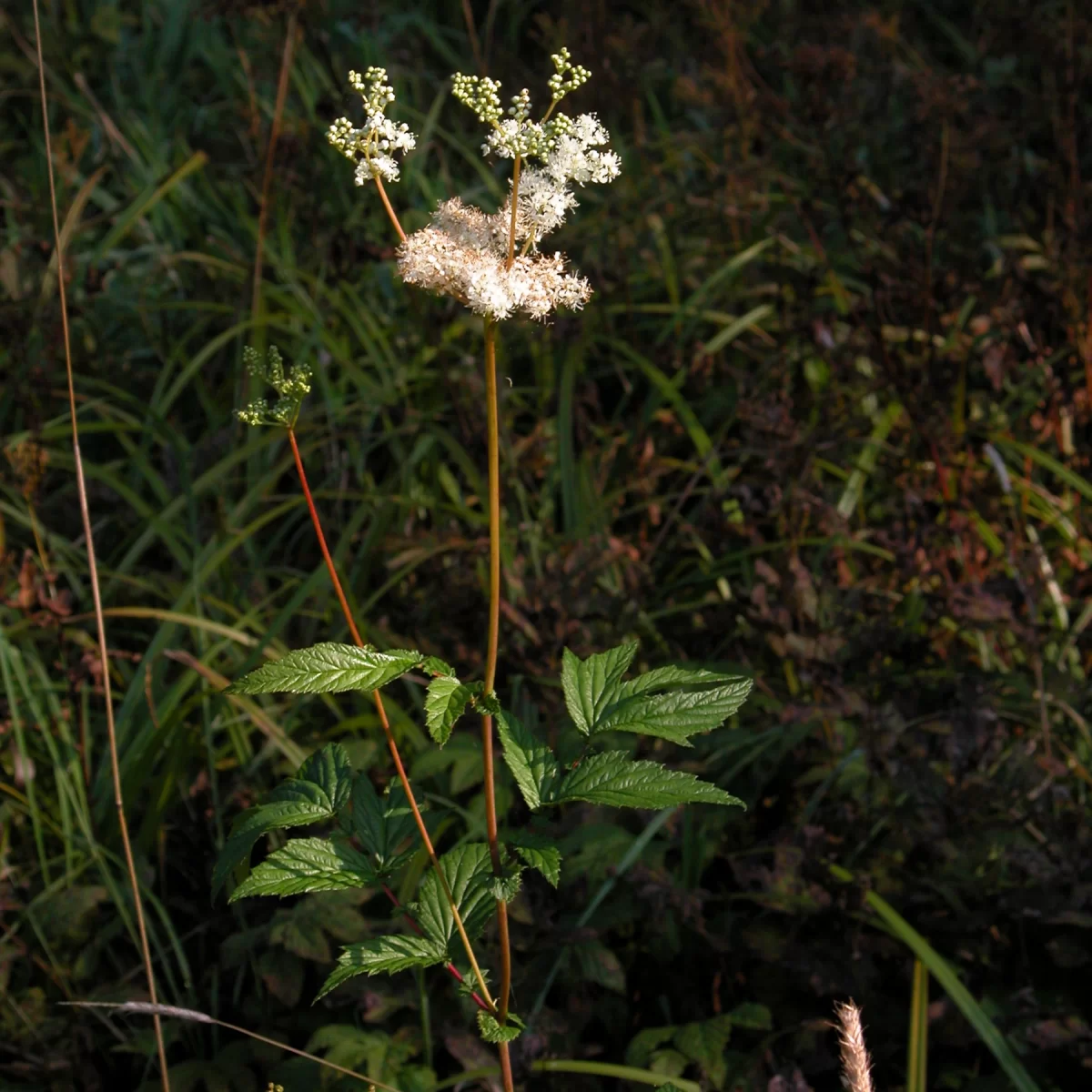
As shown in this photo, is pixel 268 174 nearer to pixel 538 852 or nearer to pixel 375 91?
pixel 375 91

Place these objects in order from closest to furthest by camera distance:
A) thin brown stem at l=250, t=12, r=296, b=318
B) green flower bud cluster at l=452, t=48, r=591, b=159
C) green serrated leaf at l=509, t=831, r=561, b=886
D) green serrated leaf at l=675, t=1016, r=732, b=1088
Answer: green flower bud cluster at l=452, t=48, r=591, b=159 < green serrated leaf at l=509, t=831, r=561, b=886 < green serrated leaf at l=675, t=1016, r=732, b=1088 < thin brown stem at l=250, t=12, r=296, b=318

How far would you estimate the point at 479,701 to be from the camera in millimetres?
1210

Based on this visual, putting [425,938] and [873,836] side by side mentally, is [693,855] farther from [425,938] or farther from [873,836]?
[425,938]

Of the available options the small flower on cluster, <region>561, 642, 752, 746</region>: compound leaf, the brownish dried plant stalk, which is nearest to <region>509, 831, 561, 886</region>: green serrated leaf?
<region>561, 642, 752, 746</region>: compound leaf

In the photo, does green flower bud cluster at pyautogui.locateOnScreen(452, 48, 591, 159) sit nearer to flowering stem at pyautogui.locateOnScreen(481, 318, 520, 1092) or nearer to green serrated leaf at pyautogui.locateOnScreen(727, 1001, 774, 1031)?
flowering stem at pyautogui.locateOnScreen(481, 318, 520, 1092)

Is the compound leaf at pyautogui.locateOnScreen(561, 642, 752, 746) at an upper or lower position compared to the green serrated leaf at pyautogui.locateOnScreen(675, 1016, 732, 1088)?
upper

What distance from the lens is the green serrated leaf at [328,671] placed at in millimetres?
1146

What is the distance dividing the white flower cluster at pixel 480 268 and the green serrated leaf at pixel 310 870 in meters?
0.60

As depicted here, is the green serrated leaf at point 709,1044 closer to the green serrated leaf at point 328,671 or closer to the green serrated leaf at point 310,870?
the green serrated leaf at point 310,870

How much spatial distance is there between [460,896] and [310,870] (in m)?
0.18

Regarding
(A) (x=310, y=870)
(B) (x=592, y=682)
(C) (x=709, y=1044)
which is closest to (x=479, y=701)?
(B) (x=592, y=682)

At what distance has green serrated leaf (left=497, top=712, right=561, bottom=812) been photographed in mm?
1263

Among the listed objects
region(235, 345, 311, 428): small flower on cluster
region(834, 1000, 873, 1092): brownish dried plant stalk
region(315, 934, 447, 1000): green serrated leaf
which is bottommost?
region(834, 1000, 873, 1092): brownish dried plant stalk

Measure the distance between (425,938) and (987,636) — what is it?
1.75 meters
